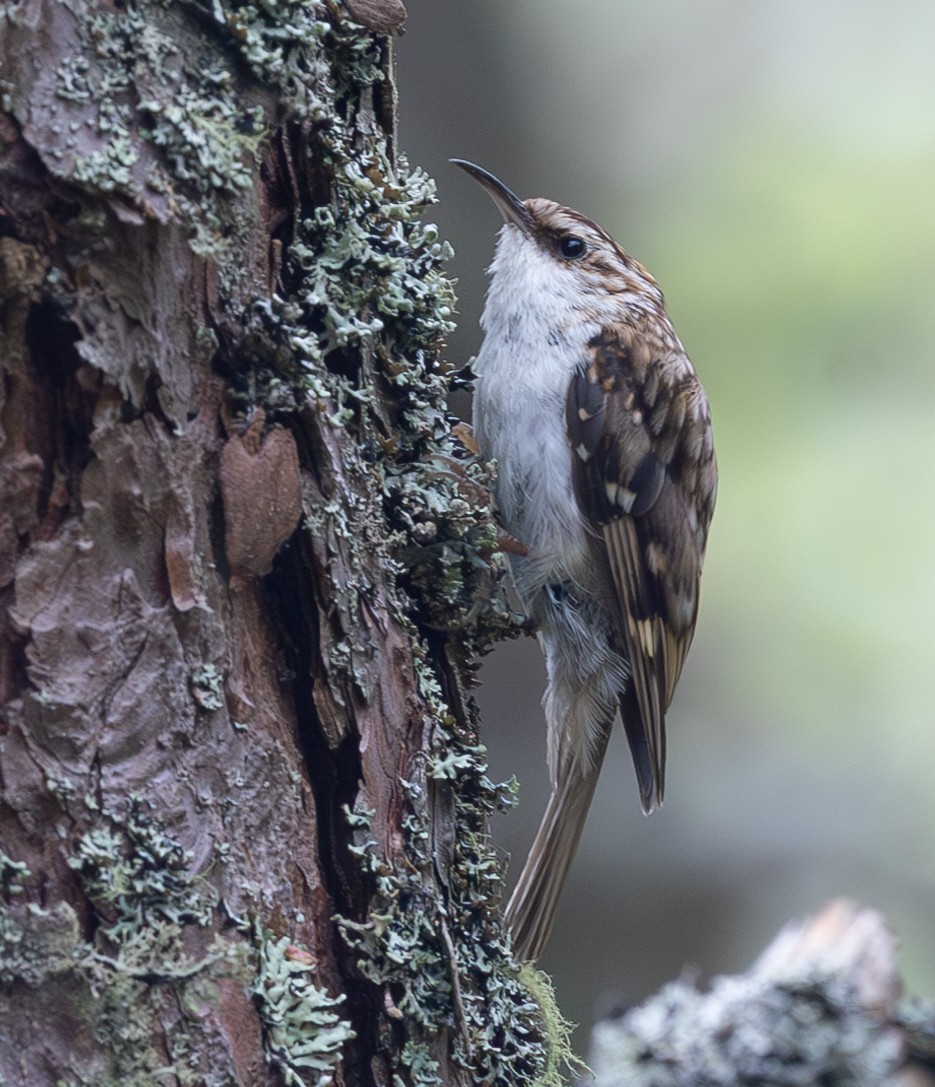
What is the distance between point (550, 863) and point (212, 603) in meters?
1.28

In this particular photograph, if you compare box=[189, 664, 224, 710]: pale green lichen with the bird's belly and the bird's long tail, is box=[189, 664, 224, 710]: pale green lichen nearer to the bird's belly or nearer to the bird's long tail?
the bird's long tail

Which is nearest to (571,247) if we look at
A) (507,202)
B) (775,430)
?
(507,202)

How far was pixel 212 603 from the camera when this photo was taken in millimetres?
1432

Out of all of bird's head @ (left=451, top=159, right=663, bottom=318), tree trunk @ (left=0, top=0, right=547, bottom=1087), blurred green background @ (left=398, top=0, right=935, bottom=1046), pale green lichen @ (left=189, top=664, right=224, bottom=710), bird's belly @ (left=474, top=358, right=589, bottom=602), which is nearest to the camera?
tree trunk @ (left=0, top=0, right=547, bottom=1087)

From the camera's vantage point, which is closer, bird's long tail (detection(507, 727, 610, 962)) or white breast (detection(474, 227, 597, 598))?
bird's long tail (detection(507, 727, 610, 962))

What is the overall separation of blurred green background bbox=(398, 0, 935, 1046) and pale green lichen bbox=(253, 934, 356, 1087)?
121 inches

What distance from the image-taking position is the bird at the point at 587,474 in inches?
105

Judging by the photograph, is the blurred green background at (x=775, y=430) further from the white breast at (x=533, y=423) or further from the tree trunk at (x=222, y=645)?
the tree trunk at (x=222, y=645)

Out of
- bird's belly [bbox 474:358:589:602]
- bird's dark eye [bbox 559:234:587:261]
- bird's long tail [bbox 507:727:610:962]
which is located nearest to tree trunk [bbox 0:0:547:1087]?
bird's long tail [bbox 507:727:610:962]

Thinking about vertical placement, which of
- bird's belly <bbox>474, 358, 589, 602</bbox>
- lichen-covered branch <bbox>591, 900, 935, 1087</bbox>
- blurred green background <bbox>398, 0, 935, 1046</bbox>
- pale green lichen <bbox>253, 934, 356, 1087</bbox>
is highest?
blurred green background <bbox>398, 0, 935, 1046</bbox>

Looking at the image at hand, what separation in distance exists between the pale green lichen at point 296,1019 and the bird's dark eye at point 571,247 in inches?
73.2

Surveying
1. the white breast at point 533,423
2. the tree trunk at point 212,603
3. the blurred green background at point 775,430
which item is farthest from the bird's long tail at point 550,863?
the blurred green background at point 775,430

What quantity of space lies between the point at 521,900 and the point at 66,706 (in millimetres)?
1362

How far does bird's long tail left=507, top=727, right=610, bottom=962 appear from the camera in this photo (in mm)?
2410
